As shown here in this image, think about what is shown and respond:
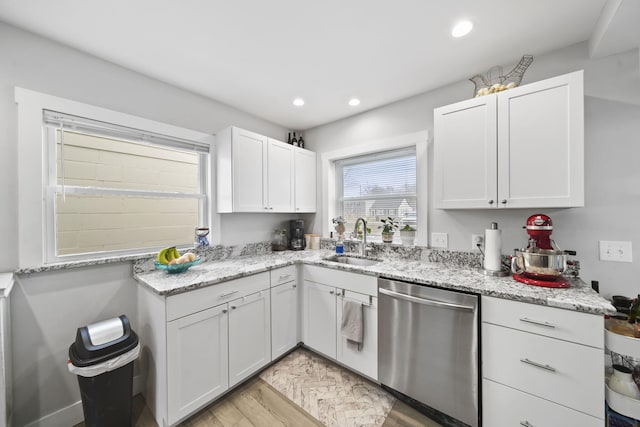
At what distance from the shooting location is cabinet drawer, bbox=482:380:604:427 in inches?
47.8

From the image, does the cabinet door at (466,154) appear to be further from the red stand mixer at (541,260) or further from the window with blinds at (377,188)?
the window with blinds at (377,188)

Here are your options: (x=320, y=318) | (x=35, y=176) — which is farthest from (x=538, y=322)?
(x=35, y=176)

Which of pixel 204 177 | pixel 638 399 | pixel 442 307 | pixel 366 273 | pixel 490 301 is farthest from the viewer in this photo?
pixel 204 177

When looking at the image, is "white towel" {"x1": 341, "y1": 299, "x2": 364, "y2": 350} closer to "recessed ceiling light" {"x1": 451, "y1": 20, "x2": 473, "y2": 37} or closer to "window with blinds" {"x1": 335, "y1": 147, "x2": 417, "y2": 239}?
"window with blinds" {"x1": 335, "y1": 147, "x2": 417, "y2": 239}

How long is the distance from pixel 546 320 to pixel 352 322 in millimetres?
1211

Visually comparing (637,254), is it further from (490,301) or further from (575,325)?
(490,301)

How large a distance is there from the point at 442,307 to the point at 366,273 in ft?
1.87

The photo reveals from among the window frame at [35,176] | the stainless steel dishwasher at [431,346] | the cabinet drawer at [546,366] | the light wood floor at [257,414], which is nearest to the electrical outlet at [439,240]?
the stainless steel dishwasher at [431,346]

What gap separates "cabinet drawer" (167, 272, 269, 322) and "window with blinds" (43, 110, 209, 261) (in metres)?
0.78

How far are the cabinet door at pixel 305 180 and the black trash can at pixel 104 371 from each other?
190 cm

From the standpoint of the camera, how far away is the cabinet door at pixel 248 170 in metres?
2.30

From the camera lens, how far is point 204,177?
95.3 inches

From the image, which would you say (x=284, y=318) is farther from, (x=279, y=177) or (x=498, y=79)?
(x=498, y=79)

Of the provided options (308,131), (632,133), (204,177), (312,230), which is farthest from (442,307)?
(308,131)
